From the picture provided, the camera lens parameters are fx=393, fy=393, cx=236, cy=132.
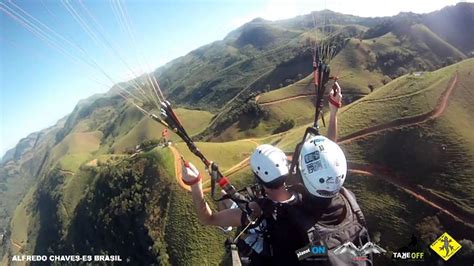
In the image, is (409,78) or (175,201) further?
(409,78)

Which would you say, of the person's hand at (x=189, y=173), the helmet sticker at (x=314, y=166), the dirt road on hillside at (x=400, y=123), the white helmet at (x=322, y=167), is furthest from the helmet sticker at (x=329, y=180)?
the dirt road on hillside at (x=400, y=123)

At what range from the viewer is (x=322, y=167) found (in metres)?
6.09

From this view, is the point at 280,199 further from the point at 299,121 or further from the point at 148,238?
the point at 299,121

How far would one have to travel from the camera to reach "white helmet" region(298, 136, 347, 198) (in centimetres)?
594

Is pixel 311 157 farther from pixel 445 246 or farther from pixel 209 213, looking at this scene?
pixel 445 246

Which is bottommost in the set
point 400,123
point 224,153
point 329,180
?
point 224,153

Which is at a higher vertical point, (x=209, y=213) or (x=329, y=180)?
(x=329, y=180)

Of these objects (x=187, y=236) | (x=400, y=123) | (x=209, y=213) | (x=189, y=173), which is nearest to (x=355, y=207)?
(x=209, y=213)

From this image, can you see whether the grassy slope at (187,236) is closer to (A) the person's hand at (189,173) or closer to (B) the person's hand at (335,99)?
(B) the person's hand at (335,99)

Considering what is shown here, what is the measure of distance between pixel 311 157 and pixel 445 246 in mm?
36539

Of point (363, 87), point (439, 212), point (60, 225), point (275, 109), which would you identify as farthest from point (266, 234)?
point (363, 87)

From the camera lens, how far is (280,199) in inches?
269

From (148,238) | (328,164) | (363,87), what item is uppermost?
(328,164)

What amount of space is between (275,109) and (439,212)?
8919cm
